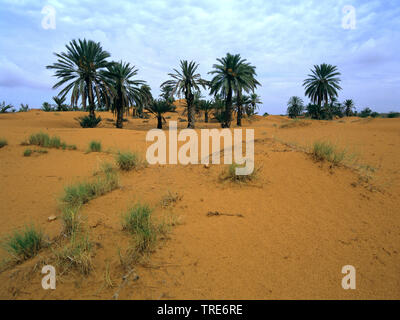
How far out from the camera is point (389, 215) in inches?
125

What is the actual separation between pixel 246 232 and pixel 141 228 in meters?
1.41

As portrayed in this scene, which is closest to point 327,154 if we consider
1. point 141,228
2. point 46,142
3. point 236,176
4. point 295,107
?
point 236,176

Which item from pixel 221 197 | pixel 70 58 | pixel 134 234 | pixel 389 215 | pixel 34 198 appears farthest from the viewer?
pixel 70 58

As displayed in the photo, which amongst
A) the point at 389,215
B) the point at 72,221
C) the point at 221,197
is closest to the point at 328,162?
the point at 389,215

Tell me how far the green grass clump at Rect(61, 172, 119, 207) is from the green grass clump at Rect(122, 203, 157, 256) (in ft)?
4.42

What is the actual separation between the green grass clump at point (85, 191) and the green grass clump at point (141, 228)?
1.35 meters

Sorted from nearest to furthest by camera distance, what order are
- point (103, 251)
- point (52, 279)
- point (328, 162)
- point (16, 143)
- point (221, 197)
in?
1. point (52, 279)
2. point (103, 251)
3. point (221, 197)
4. point (328, 162)
5. point (16, 143)

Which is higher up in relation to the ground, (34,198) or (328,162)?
(328,162)

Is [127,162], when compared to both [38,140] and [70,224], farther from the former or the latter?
[38,140]

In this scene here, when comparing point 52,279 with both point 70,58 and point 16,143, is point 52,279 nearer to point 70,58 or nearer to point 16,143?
point 16,143

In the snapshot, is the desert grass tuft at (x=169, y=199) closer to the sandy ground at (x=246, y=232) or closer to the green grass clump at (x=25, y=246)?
the sandy ground at (x=246, y=232)
